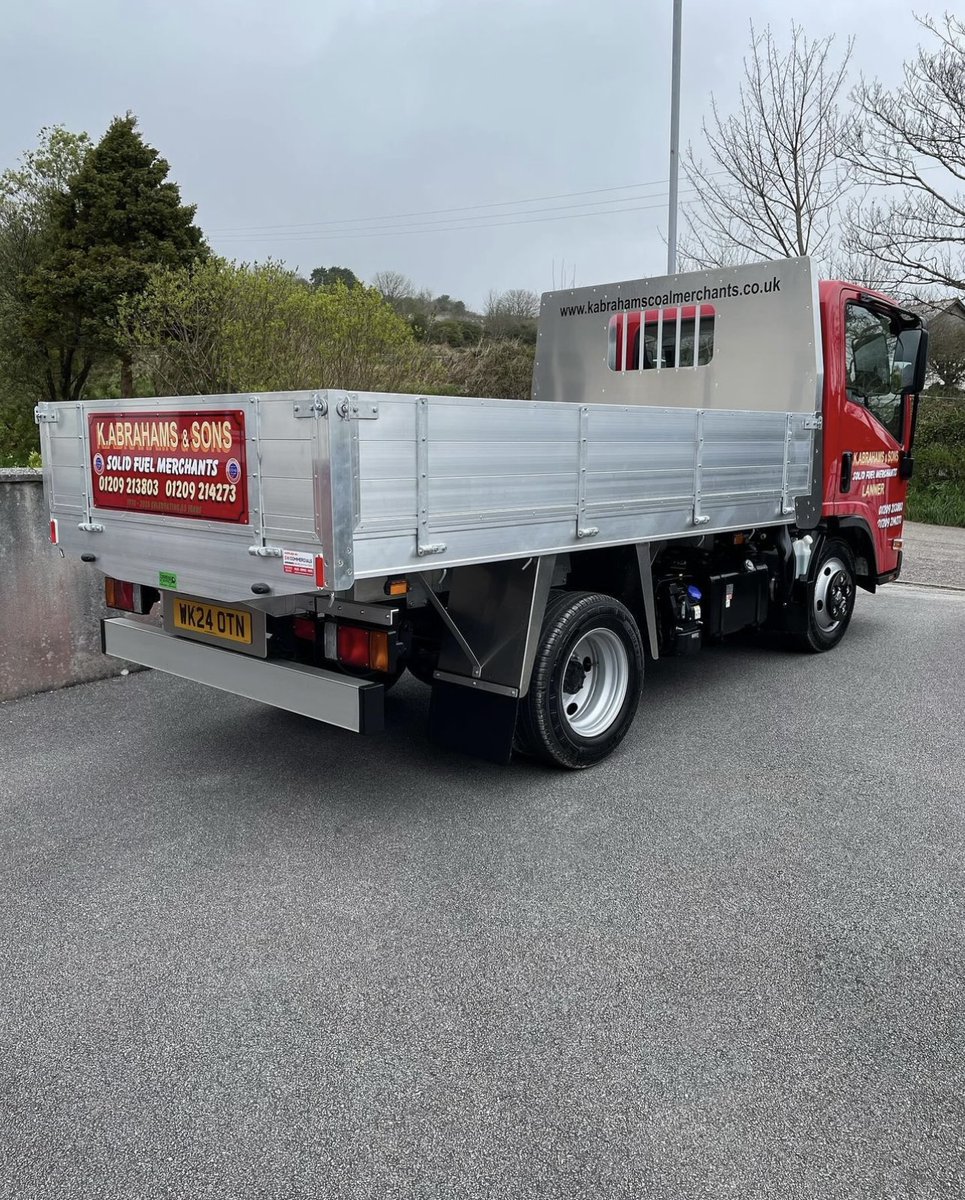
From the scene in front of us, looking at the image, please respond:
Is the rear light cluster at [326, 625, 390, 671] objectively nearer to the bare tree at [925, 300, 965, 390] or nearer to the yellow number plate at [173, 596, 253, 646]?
the yellow number plate at [173, 596, 253, 646]

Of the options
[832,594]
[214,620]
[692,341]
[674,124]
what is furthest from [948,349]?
[214,620]

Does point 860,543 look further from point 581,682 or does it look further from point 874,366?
point 581,682

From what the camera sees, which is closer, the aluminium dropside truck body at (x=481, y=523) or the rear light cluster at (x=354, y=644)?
the aluminium dropside truck body at (x=481, y=523)

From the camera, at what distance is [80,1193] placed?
2092 mm

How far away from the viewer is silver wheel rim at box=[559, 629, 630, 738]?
4.69 meters

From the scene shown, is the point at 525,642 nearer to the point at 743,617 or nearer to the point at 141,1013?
the point at 141,1013

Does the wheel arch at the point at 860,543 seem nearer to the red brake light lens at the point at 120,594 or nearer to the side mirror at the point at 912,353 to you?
the side mirror at the point at 912,353

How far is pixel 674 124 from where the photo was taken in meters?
13.0

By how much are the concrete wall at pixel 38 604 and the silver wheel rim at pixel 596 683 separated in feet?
10.2

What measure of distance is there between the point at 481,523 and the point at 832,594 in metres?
4.29

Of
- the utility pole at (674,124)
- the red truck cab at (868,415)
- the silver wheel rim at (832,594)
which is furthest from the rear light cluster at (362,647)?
the utility pole at (674,124)

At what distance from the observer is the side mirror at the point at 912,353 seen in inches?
277

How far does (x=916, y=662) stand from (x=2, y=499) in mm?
6326

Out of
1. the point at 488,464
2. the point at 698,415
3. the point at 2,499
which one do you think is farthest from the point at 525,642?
the point at 2,499
